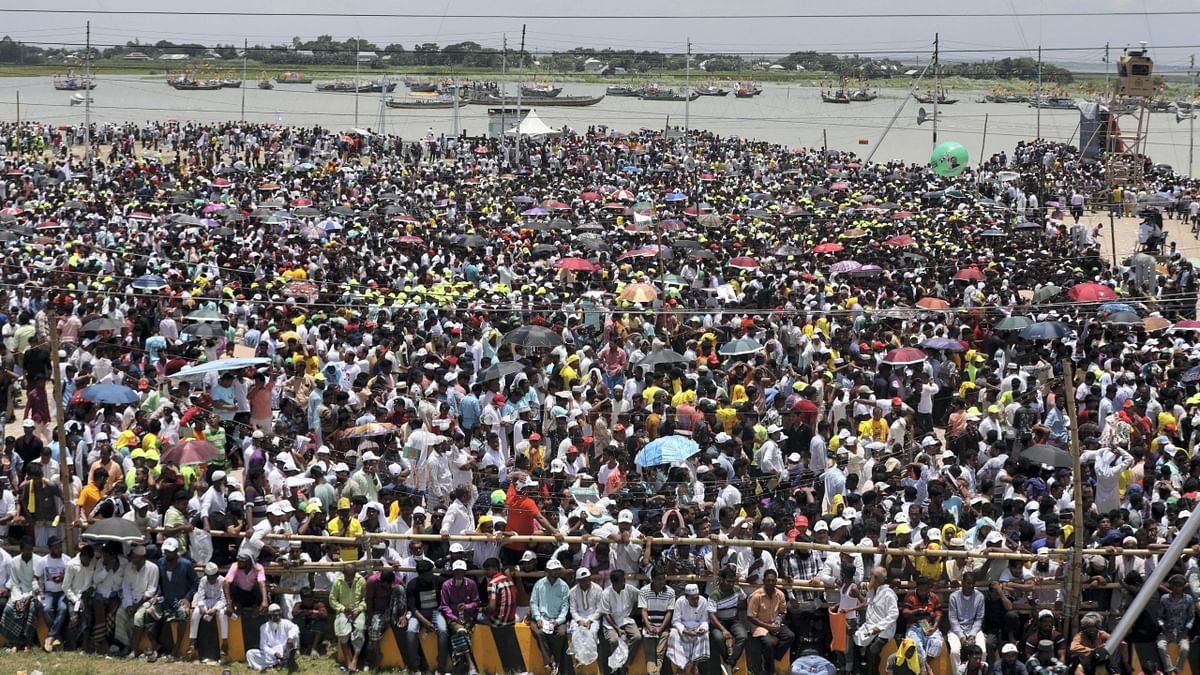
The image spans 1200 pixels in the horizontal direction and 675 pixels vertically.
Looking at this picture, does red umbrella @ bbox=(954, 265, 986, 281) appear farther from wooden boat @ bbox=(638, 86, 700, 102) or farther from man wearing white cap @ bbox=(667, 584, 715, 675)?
wooden boat @ bbox=(638, 86, 700, 102)

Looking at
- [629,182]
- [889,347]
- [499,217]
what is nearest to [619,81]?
[629,182]

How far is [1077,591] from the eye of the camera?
9945 mm

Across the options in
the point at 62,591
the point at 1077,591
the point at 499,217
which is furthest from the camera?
the point at 499,217

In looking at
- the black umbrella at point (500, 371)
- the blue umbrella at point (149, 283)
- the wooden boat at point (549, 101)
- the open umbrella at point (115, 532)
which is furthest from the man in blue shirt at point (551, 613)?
the wooden boat at point (549, 101)

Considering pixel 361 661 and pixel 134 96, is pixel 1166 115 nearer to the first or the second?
pixel 134 96

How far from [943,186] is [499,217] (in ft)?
46.3

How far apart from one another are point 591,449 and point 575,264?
8266 millimetres

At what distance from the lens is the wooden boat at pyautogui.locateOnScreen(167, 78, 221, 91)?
91.6 m

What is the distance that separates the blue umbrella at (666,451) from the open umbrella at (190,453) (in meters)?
3.76

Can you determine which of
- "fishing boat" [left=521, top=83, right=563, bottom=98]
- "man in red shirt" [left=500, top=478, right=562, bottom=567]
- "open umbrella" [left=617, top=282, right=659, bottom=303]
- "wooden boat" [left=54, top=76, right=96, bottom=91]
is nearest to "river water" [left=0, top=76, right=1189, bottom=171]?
"wooden boat" [left=54, top=76, right=96, bottom=91]

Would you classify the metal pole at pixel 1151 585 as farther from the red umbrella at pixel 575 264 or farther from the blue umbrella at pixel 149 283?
the blue umbrella at pixel 149 283

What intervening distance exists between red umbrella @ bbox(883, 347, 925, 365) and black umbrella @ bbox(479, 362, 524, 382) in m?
4.24

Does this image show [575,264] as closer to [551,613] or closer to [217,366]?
[217,366]

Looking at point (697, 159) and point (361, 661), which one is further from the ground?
point (697, 159)
